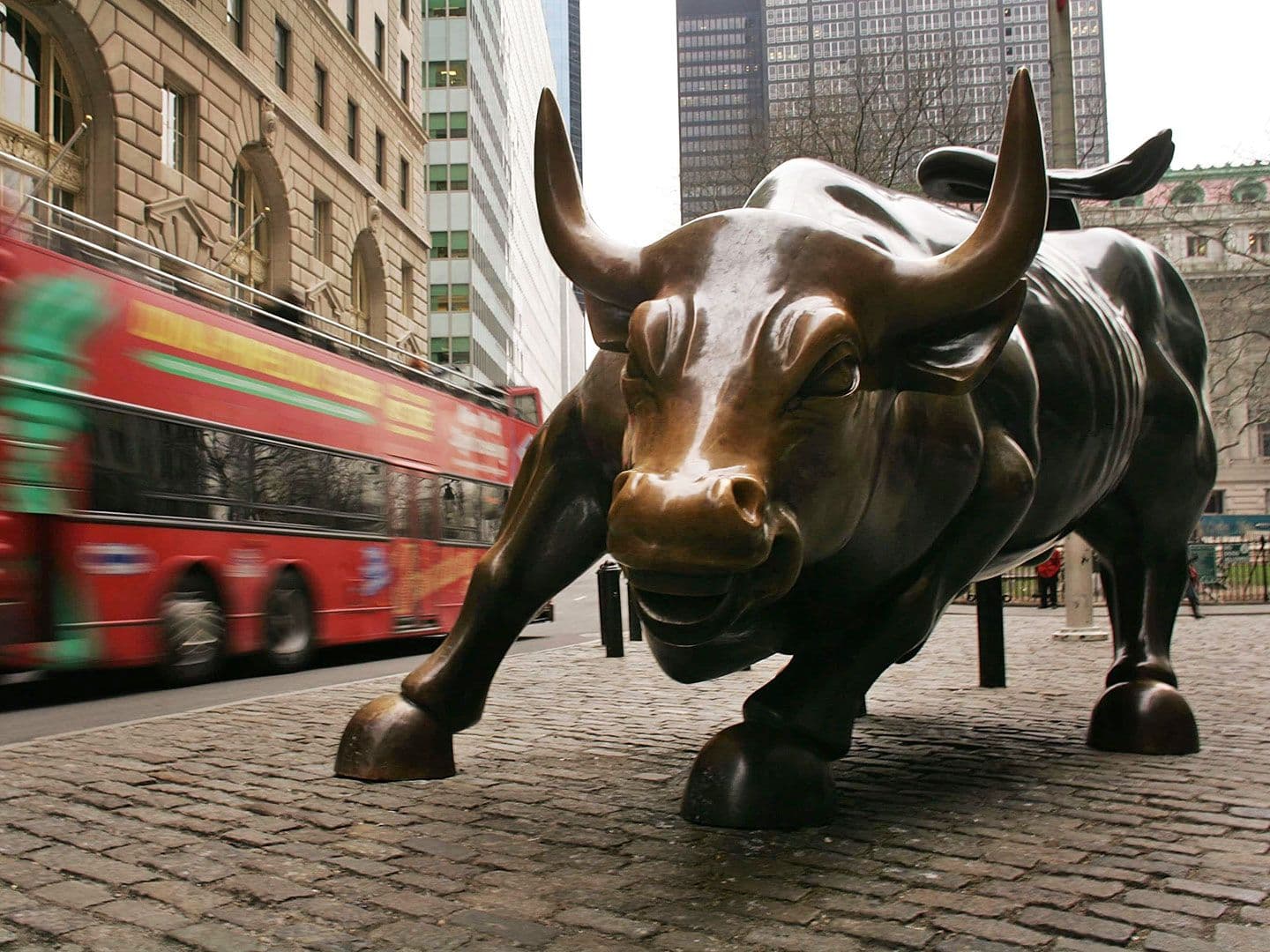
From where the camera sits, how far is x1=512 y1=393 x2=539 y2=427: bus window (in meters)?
18.2

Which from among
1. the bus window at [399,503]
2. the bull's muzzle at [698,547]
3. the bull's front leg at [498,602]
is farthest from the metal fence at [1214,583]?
the bull's muzzle at [698,547]

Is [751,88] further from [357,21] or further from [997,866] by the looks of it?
[997,866]

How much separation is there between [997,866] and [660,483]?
140cm

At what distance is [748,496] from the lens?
2.65 meters

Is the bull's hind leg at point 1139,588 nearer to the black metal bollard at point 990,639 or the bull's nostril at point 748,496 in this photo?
the black metal bollard at point 990,639

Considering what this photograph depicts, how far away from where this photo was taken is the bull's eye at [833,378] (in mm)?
2998

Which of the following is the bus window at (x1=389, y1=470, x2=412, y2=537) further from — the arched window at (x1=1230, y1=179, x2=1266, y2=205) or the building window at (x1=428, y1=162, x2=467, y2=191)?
the building window at (x1=428, y1=162, x2=467, y2=191)

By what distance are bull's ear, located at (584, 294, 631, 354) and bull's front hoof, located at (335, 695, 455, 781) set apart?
159cm

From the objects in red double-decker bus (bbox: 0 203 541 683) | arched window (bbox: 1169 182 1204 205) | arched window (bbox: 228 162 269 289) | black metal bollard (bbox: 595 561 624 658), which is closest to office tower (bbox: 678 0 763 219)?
arched window (bbox: 228 162 269 289)

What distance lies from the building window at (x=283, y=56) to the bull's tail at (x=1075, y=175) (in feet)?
→ 86.4

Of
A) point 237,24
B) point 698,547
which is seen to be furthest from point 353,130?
point 698,547

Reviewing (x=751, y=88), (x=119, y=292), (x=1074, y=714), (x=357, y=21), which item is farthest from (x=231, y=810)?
(x=751, y=88)

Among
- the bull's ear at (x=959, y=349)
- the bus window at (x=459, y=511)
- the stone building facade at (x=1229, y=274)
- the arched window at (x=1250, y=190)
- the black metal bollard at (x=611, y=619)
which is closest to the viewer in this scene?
the bull's ear at (x=959, y=349)

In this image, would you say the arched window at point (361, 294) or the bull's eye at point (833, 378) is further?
the arched window at point (361, 294)
